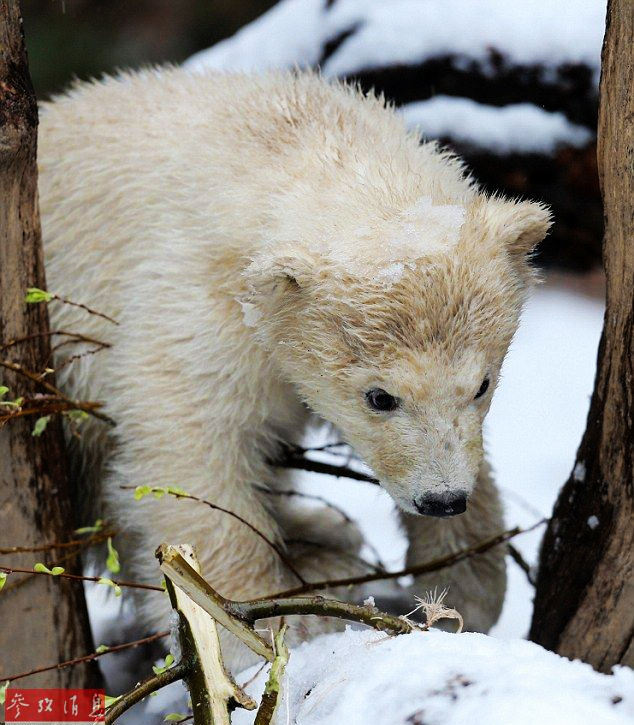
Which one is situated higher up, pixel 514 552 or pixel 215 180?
pixel 215 180

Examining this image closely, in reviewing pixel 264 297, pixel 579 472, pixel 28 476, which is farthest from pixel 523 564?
pixel 28 476

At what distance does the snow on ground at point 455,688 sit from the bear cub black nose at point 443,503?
1.67 feet

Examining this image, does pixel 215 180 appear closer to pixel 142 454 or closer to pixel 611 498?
pixel 142 454

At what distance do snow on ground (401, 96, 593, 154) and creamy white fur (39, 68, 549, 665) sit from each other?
1.96m

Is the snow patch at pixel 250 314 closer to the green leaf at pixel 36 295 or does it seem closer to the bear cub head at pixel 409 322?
the bear cub head at pixel 409 322

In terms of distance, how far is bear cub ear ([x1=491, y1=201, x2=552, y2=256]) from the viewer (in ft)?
9.96

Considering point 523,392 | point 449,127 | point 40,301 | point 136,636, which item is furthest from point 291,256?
point 523,392

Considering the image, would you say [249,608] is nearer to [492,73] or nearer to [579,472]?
[579,472]

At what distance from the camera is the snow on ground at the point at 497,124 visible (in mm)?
5676

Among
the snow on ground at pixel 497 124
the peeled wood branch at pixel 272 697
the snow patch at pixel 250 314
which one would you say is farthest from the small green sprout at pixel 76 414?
the snow on ground at pixel 497 124

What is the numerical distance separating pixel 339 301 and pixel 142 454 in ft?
3.16

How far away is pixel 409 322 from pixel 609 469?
78cm

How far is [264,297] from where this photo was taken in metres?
3.06

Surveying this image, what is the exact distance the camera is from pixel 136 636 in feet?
15.5
